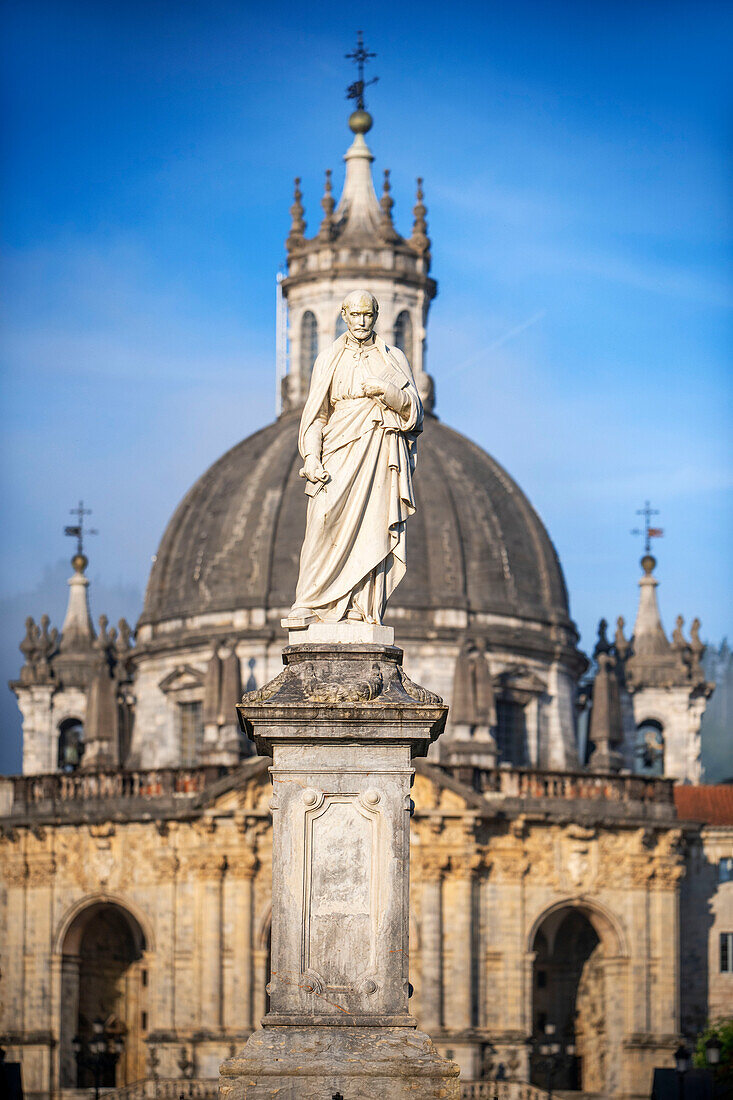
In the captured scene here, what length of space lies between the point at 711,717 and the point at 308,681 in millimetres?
134530

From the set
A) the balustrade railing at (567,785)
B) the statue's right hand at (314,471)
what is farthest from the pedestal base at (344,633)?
the balustrade railing at (567,785)

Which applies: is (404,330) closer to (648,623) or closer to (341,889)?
(648,623)

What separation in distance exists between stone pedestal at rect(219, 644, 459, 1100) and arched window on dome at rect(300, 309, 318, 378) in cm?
6524

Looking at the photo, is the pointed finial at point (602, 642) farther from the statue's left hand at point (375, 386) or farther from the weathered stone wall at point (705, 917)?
the statue's left hand at point (375, 386)

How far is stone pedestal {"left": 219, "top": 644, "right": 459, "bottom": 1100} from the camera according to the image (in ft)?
54.4

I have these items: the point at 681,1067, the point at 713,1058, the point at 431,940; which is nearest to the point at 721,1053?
the point at 431,940

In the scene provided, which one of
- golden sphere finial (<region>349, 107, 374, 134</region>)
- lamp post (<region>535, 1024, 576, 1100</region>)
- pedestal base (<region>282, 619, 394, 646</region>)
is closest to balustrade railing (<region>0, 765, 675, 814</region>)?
lamp post (<region>535, 1024, 576, 1100</region>)

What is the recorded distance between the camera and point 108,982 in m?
72.5

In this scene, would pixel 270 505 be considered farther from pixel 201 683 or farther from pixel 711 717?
pixel 711 717

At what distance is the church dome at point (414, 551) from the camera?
7462cm

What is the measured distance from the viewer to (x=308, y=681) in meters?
17.0

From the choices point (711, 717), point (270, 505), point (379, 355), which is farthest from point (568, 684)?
point (711, 717)

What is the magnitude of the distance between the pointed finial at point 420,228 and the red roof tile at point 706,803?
19.9m

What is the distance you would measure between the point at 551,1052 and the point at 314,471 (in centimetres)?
5301
